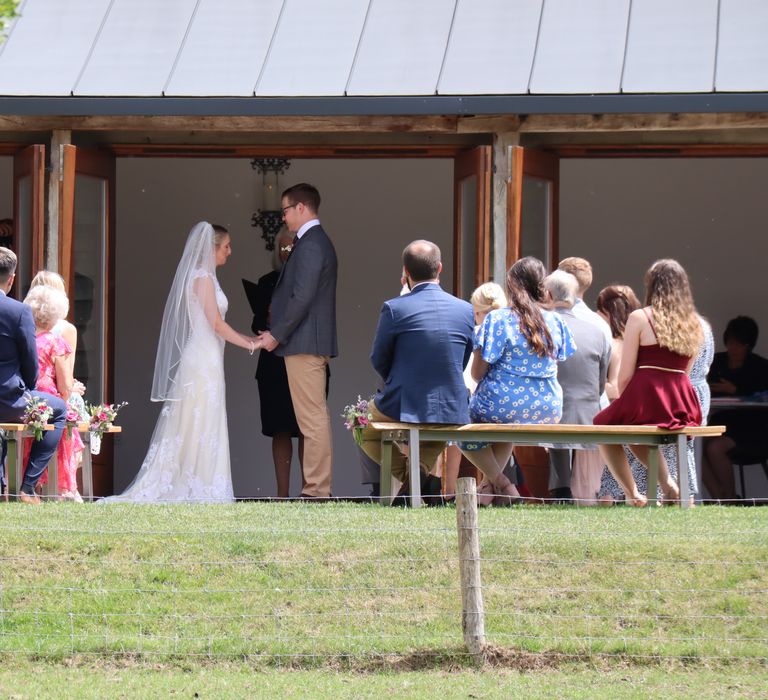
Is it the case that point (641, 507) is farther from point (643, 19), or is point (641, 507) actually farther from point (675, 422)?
point (643, 19)

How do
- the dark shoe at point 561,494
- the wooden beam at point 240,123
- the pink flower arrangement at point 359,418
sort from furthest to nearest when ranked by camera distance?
the wooden beam at point 240,123 < the dark shoe at point 561,494 < the pink flower arrangement at point 359,418

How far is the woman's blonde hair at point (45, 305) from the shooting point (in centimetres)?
877

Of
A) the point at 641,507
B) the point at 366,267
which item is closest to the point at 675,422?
the point at 641,507

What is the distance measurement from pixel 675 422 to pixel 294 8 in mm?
4427

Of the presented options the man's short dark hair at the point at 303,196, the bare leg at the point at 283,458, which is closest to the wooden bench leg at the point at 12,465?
the bare leg at the point at 283,458

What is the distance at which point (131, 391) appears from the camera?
547 inches

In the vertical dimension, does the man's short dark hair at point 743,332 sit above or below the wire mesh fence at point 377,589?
above

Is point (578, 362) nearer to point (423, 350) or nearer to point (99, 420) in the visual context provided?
point (423, 350)

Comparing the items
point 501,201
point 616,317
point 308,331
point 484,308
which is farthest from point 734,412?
point 308,331

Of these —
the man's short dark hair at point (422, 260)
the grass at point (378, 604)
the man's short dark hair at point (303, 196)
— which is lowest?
the grass at point (378, 604)

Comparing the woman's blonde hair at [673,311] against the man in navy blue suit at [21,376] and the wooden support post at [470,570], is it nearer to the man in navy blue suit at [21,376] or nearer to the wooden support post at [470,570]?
the wooden support post at [470,570]

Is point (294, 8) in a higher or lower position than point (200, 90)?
higher

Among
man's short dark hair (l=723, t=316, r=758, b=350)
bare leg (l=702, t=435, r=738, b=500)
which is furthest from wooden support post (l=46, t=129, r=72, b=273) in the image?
man's short dark hair (l=723, t=316, r=758, b=350)

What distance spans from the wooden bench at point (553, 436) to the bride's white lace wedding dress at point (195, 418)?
1.82 metres
